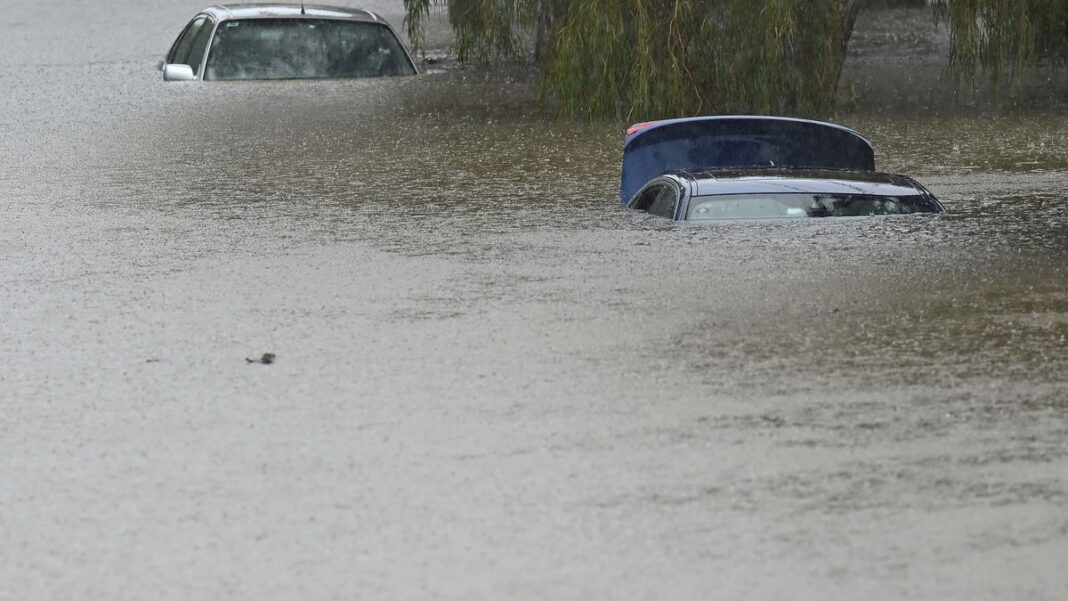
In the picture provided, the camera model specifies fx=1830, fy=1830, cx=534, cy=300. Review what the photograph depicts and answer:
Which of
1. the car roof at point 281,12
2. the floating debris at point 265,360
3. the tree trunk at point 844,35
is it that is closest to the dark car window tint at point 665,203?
the floating debris at point 265,360

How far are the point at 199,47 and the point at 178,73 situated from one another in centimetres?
29

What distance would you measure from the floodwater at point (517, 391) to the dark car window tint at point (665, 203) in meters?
0.14

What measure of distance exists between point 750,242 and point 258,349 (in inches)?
119

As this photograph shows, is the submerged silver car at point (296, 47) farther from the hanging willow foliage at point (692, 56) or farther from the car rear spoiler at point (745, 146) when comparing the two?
the car rear spoiler at point (745, 146)

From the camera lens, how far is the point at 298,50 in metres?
15.2

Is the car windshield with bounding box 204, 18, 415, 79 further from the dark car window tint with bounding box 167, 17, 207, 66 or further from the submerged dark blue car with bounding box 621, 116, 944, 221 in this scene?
the submerged dark blue car with bounding box 621, 116, 944, 221

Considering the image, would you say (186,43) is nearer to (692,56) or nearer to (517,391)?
(692,56)

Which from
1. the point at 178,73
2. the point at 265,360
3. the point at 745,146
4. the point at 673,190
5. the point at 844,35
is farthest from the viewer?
the point at 178,73

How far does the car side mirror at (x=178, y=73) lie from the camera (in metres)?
15.5

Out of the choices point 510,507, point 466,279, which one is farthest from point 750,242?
point 510,507

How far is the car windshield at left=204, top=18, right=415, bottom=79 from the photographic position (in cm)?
1516

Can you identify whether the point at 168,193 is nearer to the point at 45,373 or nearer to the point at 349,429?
the point at 45,373

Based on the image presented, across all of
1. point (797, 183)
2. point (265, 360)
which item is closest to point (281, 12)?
point (797, 183)

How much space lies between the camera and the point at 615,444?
5.43m
